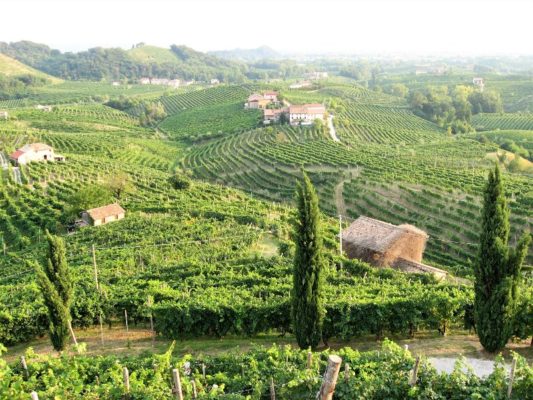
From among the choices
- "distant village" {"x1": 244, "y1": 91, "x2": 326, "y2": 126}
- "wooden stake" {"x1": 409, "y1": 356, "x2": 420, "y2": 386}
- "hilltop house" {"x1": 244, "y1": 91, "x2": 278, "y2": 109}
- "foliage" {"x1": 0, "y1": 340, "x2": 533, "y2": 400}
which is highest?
"hilltop house" {"x1": 244, "y1": 91, "x2": 278, "y2": 109}

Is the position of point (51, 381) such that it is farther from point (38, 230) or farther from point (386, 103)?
point (386, 103)

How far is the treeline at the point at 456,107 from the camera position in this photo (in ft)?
353

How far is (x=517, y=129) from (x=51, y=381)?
381 feet

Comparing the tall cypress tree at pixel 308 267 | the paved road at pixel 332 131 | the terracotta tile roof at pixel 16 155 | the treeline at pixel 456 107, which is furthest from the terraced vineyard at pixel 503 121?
the tall cypress tree at pixel 308 267

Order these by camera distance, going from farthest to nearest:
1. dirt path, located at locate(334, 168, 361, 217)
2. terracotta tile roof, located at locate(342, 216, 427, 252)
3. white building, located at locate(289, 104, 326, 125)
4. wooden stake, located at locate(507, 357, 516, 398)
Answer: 1. white building, located at locate(289, 104, 326, 125)
2. dirt path, located at locate(334, 168, 361, 217)
3. terracotta tile roof, located at locate(342, 216, 427, 252)
4. wooden stake, located at locate(507, 357, 516, 398)

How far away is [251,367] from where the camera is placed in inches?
567

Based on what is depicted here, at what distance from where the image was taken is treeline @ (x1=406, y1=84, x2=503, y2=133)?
107506mm

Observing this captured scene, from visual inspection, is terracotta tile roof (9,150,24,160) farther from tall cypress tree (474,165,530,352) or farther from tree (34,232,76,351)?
tall cypress tree (474,165,530,352)

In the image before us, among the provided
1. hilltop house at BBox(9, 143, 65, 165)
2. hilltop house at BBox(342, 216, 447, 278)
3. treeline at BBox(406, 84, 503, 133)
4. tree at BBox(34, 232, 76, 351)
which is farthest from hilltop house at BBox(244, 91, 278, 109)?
tree at BBox(34, 232, 76, 351)

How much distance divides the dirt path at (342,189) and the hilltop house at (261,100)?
5543 centimetres

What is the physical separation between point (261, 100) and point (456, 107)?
49054 millimetres

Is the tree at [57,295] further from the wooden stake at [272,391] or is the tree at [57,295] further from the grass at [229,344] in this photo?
the wooden stake at [272,391]

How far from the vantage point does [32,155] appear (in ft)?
207

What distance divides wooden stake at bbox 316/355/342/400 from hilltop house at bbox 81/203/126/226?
115 feet
